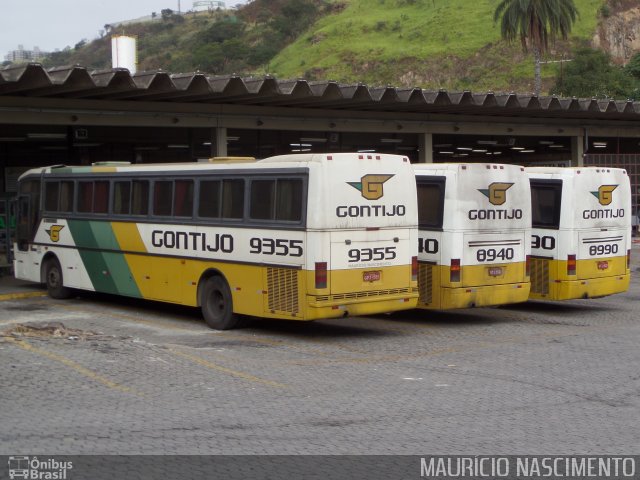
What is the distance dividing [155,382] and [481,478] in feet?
16.7

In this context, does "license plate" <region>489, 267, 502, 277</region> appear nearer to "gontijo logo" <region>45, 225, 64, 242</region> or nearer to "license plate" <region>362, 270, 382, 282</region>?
"license plate" <region>362, 270, 382, 282</region>

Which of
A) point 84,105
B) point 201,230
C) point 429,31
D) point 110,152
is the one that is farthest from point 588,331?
point 429,31

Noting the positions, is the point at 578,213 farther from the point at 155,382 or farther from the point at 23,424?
the point at 23,424

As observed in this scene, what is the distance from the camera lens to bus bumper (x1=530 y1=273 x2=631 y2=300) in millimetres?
18125

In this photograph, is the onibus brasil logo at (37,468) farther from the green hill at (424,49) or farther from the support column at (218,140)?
the green hill at (424,49)

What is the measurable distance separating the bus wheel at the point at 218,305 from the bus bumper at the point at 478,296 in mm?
3435

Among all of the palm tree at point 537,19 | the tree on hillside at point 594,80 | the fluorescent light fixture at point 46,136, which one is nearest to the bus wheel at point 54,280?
the fluorescent light fixture at point 46,136

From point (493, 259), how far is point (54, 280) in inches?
371

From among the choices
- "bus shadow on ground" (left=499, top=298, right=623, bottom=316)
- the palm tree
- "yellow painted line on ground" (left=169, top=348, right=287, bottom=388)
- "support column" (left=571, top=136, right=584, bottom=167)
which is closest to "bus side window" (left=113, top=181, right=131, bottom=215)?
"yellow painted line on ground" (left=169, top=348, right=287, bottom=388)

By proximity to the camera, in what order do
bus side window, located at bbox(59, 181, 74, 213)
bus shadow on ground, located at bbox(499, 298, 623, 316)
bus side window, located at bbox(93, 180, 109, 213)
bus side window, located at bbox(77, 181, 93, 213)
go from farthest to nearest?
1. bus side window, located at bbox(59, 181, 74, 213)
2. bus shadow on ground, located at bbox(499, 298, 623, 316)
3. bus side window, located at bbox(77, 181, 93, 213)
4. bus side window, located at bbox(93, 180, 109, 213)

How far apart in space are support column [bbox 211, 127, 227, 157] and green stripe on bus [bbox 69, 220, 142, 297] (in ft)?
21.9

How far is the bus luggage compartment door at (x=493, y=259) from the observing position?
54.6ft

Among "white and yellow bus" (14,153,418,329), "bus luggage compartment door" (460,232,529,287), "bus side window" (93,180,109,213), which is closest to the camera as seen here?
"white and yellow bus" (14,153,418,329)

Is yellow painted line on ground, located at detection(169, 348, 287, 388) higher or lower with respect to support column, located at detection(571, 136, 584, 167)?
lower
